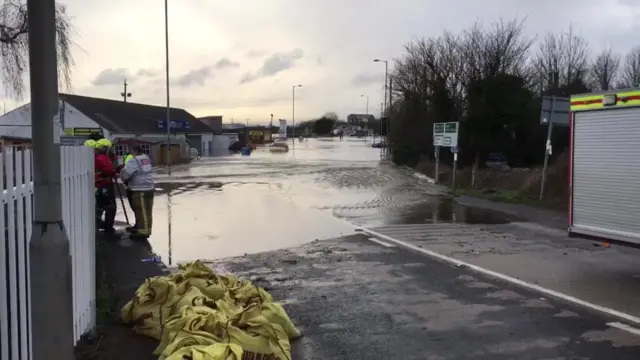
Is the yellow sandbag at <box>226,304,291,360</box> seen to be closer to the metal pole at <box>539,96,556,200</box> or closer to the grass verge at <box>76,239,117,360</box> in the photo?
the grass verge at <box>76,239,117,360</box>

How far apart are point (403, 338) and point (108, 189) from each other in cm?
695

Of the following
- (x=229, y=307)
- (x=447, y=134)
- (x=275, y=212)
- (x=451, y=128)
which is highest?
(x=451, y=128)

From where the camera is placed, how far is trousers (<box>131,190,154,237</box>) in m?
10.9

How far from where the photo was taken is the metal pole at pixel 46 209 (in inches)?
136

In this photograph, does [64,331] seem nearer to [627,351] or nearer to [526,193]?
[627,351]

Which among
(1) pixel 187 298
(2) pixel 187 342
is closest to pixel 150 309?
(1) pixel 187 298

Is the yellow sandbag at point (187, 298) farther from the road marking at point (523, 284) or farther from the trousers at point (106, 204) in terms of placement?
the trousers at point (106, 204)

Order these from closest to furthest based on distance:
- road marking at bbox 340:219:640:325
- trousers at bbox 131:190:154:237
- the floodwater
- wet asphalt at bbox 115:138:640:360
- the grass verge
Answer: the grass verge, wet asphalt at bbox 115:138:640:360, road marking at bbox 340:219:640:325, trousers at bbox 131:190:154:237, the floodwater

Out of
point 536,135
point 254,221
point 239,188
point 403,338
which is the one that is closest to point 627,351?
point 403,338

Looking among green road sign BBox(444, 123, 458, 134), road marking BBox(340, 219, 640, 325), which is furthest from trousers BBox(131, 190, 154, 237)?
green road sign BBox(444, 123, 458, 134)

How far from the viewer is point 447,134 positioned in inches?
1071

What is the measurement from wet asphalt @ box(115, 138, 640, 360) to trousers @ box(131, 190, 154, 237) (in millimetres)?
571

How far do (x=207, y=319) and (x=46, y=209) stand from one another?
1.69 m

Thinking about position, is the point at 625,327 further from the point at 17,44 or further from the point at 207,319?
the point at 17,44
